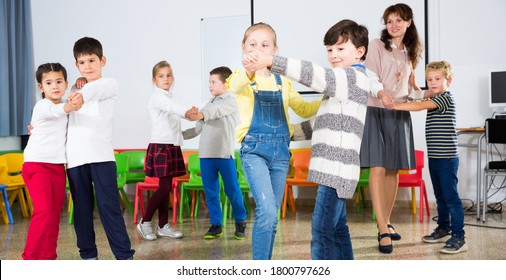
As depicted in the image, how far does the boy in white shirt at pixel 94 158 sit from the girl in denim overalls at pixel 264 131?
766mm

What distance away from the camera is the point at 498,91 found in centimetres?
468

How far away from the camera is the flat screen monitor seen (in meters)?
4.65

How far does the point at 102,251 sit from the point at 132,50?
3.24 metres

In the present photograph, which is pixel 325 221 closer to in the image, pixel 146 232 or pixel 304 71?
pixel 304 71

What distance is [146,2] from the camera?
5.92 metres

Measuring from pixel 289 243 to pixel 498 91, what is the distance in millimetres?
2600

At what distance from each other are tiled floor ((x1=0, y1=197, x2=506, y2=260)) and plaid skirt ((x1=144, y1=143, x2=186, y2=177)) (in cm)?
48

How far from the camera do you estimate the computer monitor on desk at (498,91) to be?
15.3ft

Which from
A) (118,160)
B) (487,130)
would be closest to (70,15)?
(118,160)

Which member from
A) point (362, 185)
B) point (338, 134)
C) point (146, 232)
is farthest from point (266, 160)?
point (362, 185)

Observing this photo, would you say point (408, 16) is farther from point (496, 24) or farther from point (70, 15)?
point (70, 15)

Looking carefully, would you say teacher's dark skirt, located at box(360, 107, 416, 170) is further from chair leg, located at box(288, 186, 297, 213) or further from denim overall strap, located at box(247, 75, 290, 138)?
chair leg, located at box(288, 186, 297, 213)

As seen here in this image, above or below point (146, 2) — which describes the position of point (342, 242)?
below

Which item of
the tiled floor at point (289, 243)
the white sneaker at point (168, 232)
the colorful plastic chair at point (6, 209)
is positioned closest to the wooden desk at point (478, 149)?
the tiled floor at point (289, 243)
